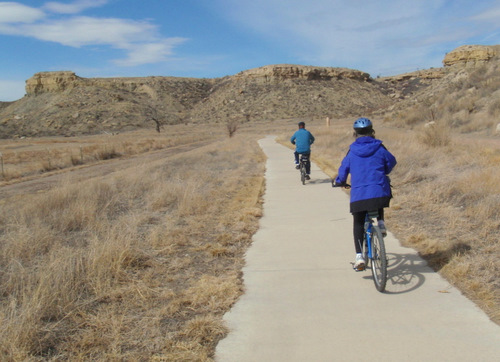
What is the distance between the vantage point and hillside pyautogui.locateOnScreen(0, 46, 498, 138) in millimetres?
83562

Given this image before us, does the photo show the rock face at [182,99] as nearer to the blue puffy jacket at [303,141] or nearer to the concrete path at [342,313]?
the blue puffy jacket at [303,141]

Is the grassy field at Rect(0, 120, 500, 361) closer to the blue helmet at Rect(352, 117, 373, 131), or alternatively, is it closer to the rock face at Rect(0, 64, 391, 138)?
the blue helmet at Rect(352, 117, 373, 131)

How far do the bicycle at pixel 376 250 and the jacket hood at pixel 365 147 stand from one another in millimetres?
651

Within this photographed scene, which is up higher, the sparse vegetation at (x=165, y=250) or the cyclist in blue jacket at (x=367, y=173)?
the cyclist in blue jacket at (x=367, y=173)

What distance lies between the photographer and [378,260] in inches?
187

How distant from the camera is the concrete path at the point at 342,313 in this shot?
11.5 feet

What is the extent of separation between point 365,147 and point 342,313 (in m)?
1.82

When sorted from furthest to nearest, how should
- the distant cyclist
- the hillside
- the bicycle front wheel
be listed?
1. the hillside
2. the distant cyclist
3. the bicycle front wheel

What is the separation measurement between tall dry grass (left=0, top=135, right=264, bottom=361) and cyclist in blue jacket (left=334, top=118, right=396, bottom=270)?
1639 mm

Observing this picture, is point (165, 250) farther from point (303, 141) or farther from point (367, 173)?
point (303, 141)

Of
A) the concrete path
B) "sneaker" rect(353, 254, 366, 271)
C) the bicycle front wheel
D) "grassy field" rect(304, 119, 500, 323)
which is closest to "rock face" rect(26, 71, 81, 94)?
"grassy field" rect(304, 119, 500, 323)

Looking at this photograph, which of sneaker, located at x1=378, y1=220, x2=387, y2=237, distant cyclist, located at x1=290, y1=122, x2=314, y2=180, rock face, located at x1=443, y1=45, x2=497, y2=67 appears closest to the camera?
sneaker, located at x1=378, y1=220, x2=387, y2=237

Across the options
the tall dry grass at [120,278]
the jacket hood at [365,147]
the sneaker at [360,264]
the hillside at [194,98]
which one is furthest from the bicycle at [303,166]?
the hillside at [194,98]

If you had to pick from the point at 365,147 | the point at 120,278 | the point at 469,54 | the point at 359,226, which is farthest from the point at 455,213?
the point at 469,54
